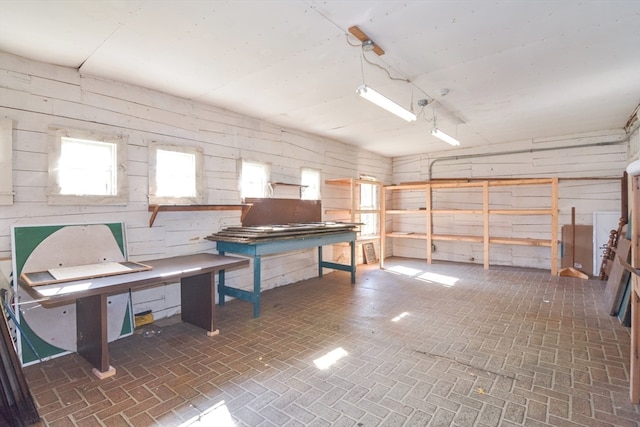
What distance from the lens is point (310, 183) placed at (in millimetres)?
6207

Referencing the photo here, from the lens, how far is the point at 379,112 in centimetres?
476

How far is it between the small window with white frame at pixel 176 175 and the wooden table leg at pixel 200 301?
3.45 feet

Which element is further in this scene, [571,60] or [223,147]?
[223,147]

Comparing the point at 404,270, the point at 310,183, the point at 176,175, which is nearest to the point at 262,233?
the point at 176,175

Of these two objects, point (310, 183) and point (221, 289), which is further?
point (310, 183)

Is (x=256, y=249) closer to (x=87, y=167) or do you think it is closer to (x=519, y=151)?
(x=87, y=167)

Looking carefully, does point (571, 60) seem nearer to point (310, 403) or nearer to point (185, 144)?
point (310, 403)

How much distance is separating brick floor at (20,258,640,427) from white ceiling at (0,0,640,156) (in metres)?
2.77

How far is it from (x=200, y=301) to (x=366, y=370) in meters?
1.99

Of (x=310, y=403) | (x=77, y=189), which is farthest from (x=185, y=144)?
(x=310, y=403)

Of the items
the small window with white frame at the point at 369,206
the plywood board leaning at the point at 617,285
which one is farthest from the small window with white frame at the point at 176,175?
the plywood board leaning at the point at 617,285

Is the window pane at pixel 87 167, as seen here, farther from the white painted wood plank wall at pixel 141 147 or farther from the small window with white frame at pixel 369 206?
the small window with white frame at pixel 369 206

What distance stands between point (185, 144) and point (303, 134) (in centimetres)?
237

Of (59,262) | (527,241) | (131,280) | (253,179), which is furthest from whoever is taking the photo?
(527,241)
